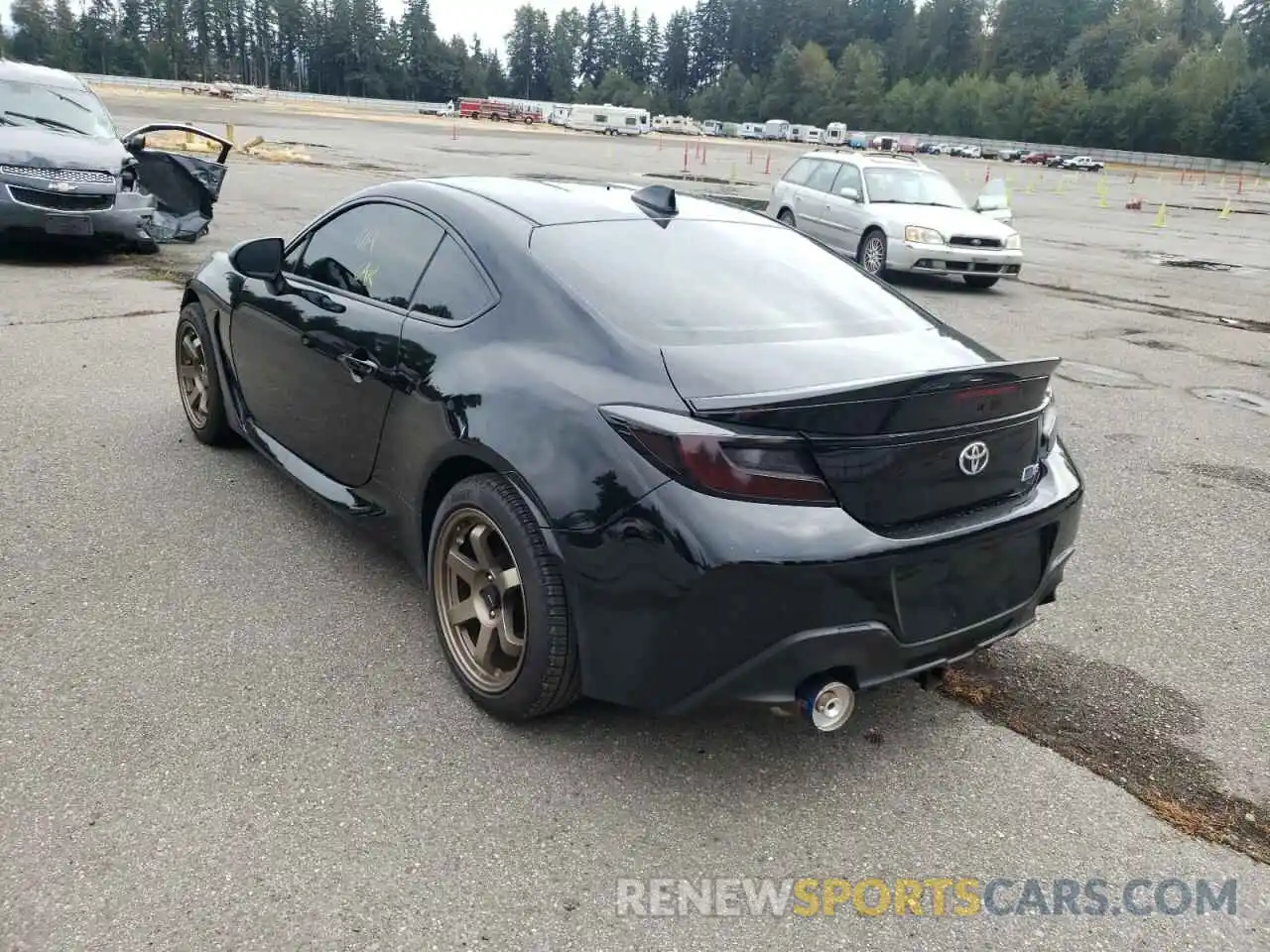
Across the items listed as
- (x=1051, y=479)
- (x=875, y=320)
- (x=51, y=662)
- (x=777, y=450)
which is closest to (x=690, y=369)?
(x=777, y=450)

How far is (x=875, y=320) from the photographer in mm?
3432

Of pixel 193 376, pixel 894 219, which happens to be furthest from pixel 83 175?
pixel 894 219

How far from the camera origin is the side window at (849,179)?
44.4 ft

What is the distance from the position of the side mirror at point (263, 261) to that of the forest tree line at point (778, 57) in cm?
10147

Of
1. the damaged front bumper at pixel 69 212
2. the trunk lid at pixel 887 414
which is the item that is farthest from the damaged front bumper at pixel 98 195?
the trunk lid at pixel 887 414

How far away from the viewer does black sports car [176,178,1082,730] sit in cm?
250

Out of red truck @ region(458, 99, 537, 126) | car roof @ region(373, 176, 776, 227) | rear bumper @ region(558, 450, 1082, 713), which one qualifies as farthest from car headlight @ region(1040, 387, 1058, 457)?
red truck @ region(458, 99, 537, 126)

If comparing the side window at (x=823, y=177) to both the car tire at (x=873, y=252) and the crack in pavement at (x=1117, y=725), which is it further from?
the crack in pavement at (x=1117, y=725)

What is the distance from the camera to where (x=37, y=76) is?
11297mm

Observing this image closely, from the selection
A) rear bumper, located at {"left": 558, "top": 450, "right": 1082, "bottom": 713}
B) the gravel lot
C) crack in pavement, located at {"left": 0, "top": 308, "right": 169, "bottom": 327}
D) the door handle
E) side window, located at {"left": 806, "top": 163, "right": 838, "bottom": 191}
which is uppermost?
side window, located at {"left": 806, "top": 163, "right": 838, "bottom": 191}

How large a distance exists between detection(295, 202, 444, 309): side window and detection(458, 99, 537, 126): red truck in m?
95.8

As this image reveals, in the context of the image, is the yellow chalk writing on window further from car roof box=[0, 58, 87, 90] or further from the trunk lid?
car roof box=[0, 58, 87, 90]

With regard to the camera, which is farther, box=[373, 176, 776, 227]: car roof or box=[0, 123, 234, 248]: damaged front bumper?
box=[0, 123, 234, 248]: damaged front bumper

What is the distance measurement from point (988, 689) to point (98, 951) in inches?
104
